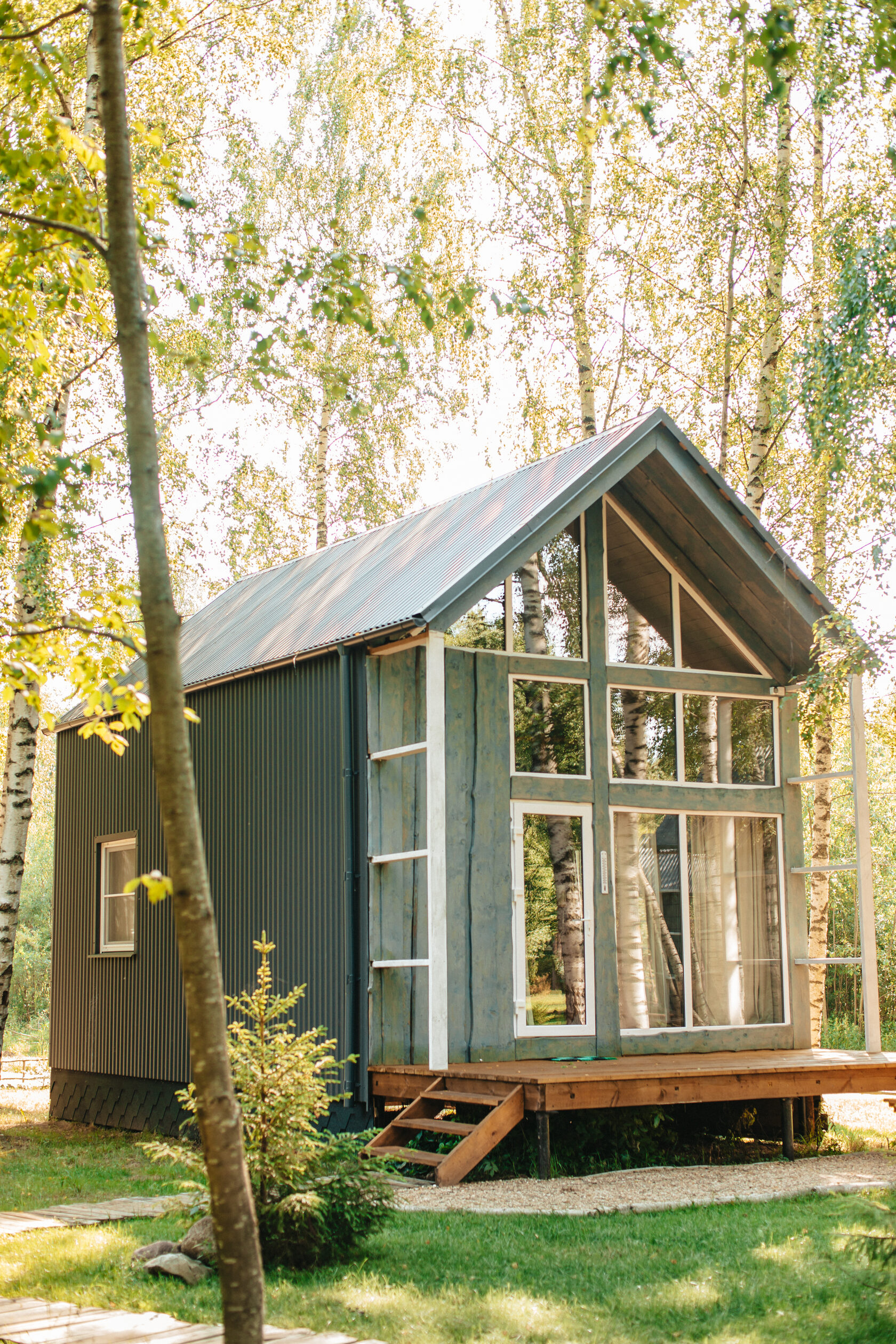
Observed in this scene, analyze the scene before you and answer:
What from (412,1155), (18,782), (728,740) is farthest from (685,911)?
(18,782)

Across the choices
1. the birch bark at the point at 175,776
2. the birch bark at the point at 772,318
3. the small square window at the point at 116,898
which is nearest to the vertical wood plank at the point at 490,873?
the small square window at the point at 116,898

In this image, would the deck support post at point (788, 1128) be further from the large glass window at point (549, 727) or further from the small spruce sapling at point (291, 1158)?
the small spruce sapling at point (291, 1158)

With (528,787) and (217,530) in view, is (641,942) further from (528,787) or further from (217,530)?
(217,530)

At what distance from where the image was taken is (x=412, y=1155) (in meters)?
7.97

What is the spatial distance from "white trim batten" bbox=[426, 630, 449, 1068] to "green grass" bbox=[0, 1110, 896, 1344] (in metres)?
1.78

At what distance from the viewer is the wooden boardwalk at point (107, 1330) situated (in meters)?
4.10

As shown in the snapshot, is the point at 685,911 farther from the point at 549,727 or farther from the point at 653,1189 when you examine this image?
the point at 653,1189

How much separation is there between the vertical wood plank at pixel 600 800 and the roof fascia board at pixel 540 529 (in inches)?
25.3

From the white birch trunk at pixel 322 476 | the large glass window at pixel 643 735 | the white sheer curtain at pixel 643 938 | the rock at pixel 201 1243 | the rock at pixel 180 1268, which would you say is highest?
the white birch trunk at pixel 322 476

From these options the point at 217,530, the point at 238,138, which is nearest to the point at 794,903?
the point at 217,530

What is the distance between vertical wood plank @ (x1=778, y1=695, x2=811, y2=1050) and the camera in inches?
425

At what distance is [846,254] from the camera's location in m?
10.6

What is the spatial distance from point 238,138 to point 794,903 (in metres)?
11.6

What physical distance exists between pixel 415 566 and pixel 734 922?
3945mm
